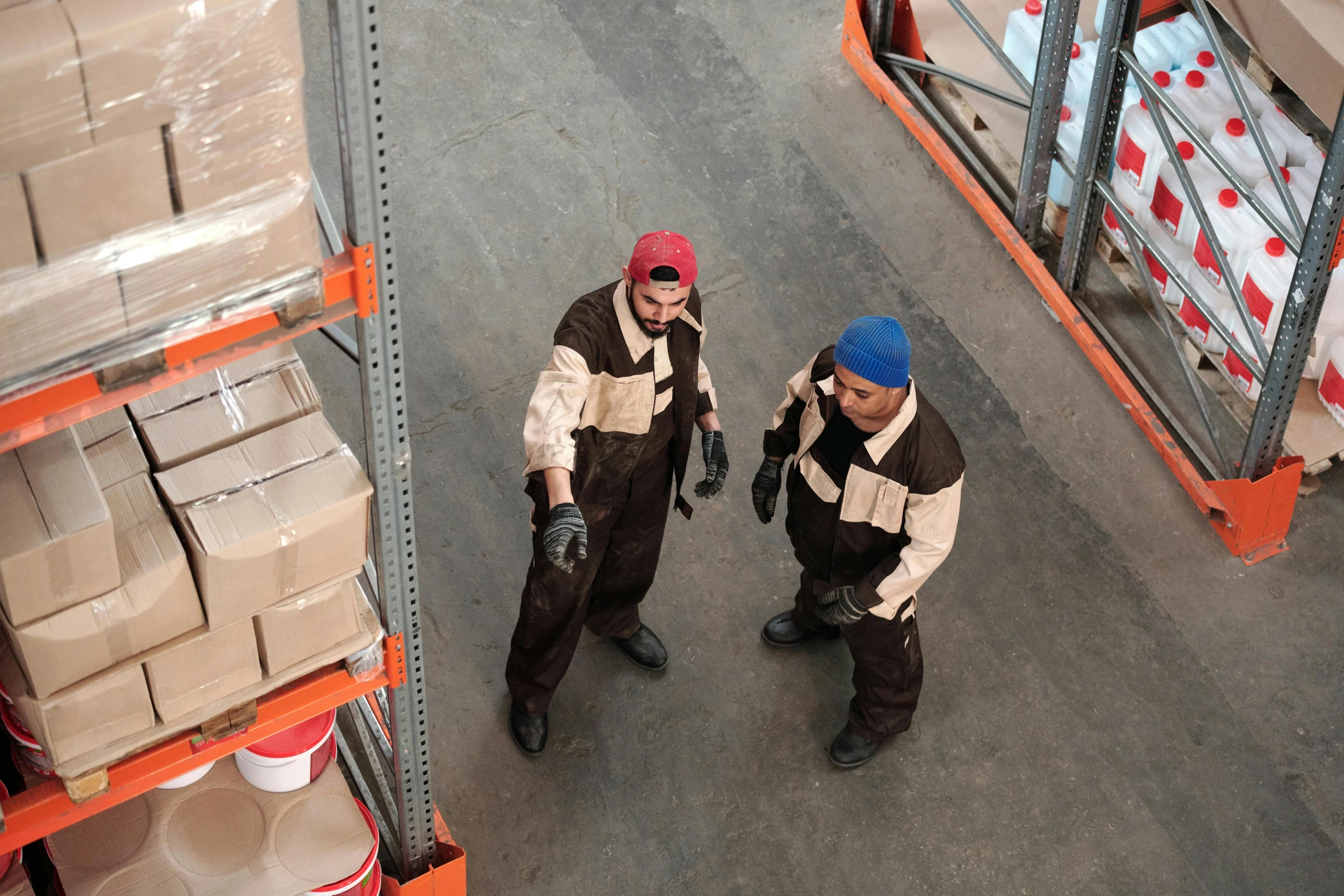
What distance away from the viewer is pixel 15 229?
8.05ft

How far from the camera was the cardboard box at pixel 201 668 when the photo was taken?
125 inches

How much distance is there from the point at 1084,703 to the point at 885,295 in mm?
2166

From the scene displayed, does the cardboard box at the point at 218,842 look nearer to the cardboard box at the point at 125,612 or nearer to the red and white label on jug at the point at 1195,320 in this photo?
the cardboard box at the point at 125,612

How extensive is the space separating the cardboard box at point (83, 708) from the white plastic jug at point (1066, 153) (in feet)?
15.5

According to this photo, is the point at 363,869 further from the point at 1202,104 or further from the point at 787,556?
the point at 1202,104

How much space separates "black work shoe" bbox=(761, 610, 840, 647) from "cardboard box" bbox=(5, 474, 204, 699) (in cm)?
285

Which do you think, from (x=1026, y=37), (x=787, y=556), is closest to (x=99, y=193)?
(x=787, y=556)

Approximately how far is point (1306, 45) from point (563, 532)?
3568 millimetres

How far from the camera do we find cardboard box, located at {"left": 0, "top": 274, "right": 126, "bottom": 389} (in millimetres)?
2527

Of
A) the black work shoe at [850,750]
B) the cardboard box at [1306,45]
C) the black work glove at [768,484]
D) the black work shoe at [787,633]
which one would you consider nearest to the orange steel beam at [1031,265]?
the cardboard box at [1306,45]

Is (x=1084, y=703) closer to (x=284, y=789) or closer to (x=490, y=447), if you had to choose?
(x=490, y=447)

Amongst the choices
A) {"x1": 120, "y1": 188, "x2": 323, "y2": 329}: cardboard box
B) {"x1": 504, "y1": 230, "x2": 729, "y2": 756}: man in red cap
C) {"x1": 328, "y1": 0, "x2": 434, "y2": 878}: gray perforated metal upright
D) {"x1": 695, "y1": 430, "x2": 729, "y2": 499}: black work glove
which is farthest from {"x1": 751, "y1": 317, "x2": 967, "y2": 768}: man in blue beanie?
{"x1": 120, "y1": 188, "x2": 323, "y2": 329}: cardboard box

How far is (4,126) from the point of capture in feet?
7.64

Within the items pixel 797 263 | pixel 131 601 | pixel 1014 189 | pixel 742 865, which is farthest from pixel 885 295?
pixel 131 601
